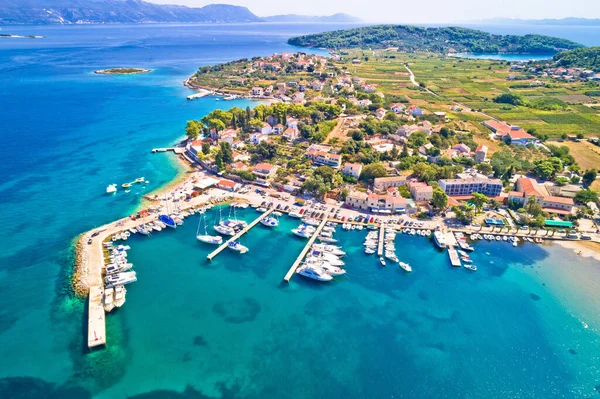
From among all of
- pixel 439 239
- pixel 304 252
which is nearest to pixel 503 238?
pixel 439 239

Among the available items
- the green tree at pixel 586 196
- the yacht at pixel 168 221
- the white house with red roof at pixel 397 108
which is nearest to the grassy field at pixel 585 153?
the green tree at pixel 586 196

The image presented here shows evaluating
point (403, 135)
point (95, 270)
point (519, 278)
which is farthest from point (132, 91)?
point (519, 278)

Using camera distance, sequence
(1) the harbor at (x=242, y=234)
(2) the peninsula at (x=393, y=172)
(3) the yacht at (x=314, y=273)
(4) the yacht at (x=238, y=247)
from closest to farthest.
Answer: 1. (1) the harbor at (x=242, y=234)
2. (3) the yacht at (x=314, y=273)
3. (4) the yacht at (x=238, y=247)
4. (2) the peninsula at (x=393, y=172)

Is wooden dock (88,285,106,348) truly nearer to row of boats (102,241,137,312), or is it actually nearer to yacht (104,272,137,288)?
row of boats (102,241,137,312)

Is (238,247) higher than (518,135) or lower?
higher

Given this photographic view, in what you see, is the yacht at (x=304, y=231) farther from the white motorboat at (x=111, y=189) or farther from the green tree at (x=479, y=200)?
the white motorboat at (x=111, y=189)

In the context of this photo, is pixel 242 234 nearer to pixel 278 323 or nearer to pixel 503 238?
pixel 278 323
